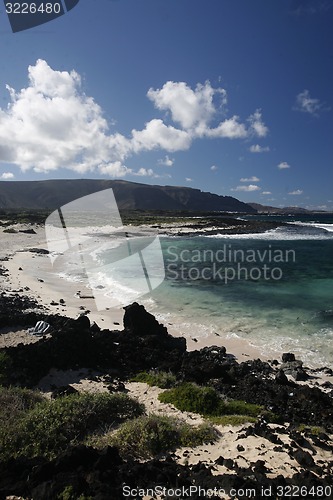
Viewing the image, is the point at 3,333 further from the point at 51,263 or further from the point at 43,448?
the point at 51,263

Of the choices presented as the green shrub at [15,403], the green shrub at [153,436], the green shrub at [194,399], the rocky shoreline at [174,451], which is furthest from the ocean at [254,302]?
the green shrub at [15,403]

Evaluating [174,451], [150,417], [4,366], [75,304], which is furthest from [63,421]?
[75,304]

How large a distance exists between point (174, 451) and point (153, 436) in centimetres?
47

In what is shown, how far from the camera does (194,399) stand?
27.0ft

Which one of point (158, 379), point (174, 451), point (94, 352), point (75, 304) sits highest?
point (174, 451)

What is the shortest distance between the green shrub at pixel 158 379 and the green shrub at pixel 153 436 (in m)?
2.37

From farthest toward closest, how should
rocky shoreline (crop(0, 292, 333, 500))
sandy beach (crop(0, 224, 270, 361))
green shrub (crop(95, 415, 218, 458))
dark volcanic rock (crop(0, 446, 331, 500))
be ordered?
sandy beach (crop(0, 224, 270, 361))
green shrub (crop(95, 415, 218, 458))
rocky shoreline (crop(0, 292, 333, 500))
dark volcanic rock (crop(0, 446, 331, 500))

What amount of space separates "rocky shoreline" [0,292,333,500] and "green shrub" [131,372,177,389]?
1.15 feet

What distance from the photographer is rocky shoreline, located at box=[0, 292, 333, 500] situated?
16.0 feet

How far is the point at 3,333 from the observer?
41.2ft

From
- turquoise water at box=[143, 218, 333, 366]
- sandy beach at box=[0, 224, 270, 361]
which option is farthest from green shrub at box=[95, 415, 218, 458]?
turquoise water at box=[143, 218, 333, 366]

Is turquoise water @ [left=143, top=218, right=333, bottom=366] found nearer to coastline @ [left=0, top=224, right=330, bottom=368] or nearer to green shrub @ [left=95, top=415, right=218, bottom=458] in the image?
coastline @ [left=0, top=224, right=330, bottom=368]

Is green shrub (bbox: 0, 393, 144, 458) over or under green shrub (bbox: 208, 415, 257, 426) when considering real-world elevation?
over

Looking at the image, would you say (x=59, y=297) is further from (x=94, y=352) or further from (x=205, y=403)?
(x=205, y=403)
